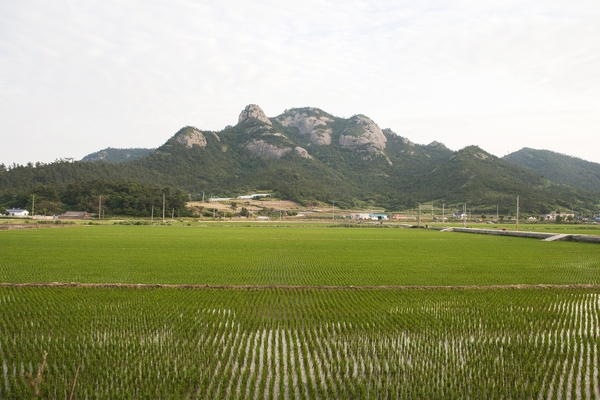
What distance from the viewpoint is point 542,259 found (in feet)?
64.2

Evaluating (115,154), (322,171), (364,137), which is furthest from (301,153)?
(115,154)

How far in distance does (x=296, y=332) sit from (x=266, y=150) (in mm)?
123988

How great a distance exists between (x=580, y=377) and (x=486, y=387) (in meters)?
1.67

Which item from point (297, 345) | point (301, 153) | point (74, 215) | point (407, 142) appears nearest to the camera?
point (297, 345)

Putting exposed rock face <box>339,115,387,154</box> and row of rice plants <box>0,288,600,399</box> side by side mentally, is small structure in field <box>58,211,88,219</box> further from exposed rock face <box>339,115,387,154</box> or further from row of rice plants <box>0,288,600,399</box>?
exposed rock face <box>339,115,387,154</box>

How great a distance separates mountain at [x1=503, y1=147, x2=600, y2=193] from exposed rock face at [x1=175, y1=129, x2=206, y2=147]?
112295 millimetres

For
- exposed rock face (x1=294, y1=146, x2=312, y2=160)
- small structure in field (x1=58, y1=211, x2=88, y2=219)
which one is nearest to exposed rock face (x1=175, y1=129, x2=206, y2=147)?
exposed rock face (x1=294, y1=146, x2=312, y2=160)

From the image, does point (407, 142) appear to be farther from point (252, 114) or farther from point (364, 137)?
point (252, 114)

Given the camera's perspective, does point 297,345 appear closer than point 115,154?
Yes

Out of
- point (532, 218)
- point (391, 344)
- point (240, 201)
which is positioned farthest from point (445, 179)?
point (391, 344)

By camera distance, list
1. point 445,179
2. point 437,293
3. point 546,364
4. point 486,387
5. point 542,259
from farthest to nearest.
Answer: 1. point 445,179
2. point 542,259
3. point 437,293
4. point 546,364
5. point 486,387

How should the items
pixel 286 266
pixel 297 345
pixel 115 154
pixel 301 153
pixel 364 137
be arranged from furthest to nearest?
pixel 115 154 → pixel 364 137 → pixel 301 153 → pixel 286 266 → pixel 297 345

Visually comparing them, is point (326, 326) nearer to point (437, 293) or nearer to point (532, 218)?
point (437, 293)

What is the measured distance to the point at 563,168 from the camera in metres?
148
